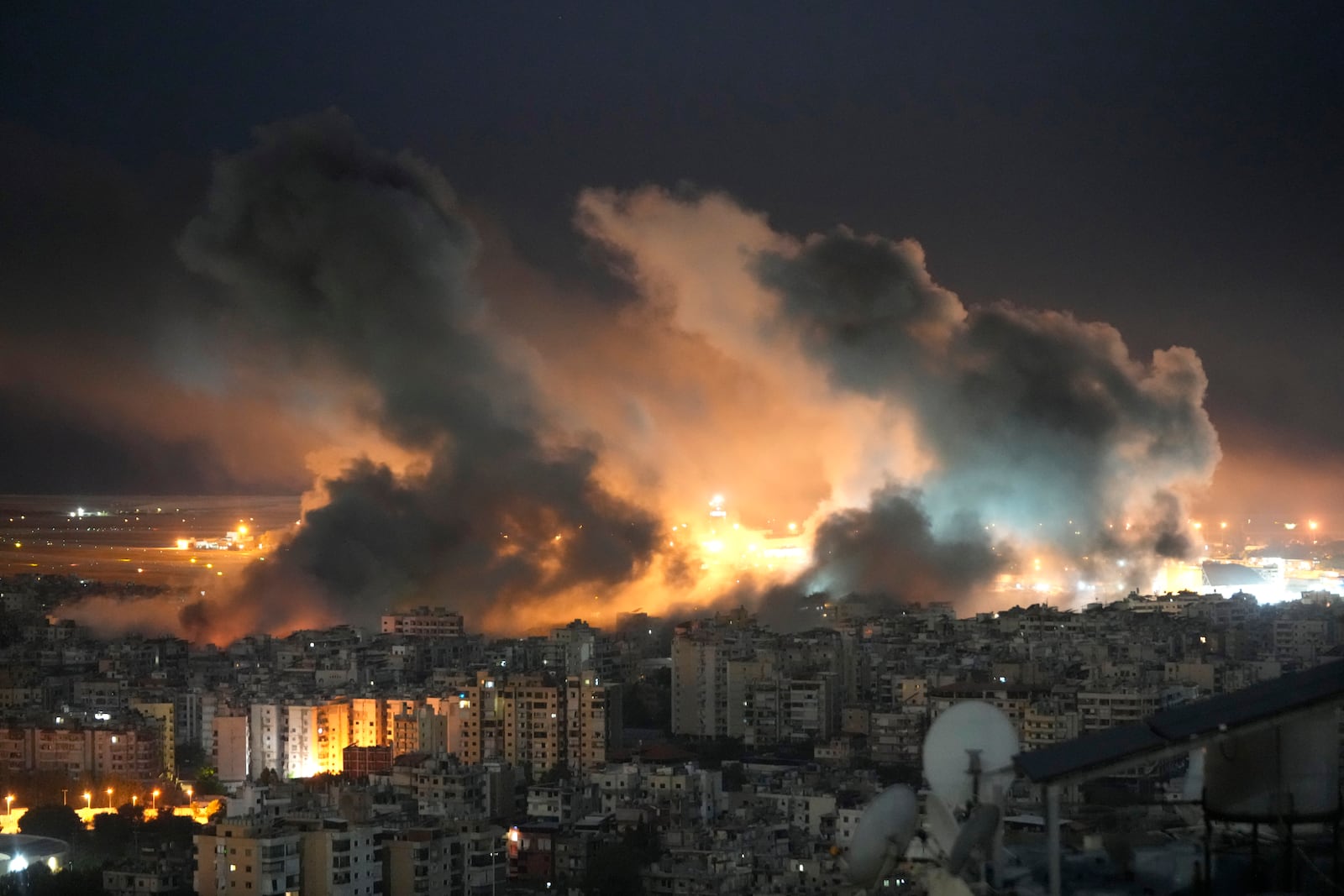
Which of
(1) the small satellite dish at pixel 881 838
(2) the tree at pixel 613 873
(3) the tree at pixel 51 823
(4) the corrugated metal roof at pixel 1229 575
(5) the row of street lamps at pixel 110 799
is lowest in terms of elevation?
(2) the tree at pixel 613 873

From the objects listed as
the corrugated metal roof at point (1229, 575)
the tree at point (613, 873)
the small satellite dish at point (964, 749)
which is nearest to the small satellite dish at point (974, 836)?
the small satellite dish at point (964, 749)

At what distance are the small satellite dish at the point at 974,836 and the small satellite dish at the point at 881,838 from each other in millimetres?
125

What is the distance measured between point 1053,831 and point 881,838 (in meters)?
0.33

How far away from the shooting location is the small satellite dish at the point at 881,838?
262 centimetres

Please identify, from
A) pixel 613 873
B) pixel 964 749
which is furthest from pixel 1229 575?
pixel 964 749

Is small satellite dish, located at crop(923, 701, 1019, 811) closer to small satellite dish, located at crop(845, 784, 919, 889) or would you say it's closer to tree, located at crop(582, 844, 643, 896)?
small satellite dish, located at crop(845, 784, 919, 889)

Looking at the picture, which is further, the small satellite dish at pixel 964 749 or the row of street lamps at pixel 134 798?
the row of street lamps at pixel 134 798

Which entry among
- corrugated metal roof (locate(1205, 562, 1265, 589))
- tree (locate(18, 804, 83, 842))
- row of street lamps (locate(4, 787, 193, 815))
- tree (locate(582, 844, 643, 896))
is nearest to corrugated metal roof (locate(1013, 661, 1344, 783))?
tree (locate(582, 844, 643, 896))

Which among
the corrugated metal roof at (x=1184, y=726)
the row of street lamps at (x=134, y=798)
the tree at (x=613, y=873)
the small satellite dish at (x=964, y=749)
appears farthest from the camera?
the row of street lamps at (x=134, y=798)

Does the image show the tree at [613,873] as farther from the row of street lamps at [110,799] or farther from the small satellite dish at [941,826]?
the small satellite dish at [941,826]

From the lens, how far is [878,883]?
Result: 8.76 feet

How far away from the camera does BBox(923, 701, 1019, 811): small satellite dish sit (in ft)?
9.02

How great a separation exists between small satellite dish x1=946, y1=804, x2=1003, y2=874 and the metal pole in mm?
84

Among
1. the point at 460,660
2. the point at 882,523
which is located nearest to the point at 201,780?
the point at 460,660
